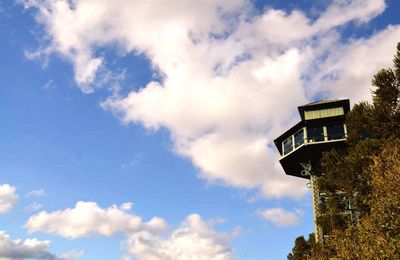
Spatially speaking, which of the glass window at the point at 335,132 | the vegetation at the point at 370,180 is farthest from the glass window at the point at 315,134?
the vegetation at the point at 370,180

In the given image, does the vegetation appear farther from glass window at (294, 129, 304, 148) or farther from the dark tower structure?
glass window at (294, 129, 304, 148)

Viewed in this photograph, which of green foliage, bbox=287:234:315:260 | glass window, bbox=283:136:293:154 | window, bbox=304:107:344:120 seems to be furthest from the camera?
green foliage, bbox=287:234:315:260

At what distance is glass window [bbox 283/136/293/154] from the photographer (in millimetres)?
57156

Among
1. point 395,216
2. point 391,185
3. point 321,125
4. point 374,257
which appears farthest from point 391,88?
point 321,125

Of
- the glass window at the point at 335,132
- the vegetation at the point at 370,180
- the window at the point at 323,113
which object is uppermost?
the window at the point at 323,113

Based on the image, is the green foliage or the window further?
the green foliage

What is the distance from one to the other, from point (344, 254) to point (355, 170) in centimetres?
937

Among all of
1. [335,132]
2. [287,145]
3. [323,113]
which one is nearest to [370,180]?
[335,132]

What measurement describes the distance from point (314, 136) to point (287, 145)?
16.6ft

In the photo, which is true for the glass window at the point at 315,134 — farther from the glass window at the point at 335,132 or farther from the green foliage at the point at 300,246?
the green foliage at the point at 300,246

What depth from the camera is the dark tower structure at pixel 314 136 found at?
52.9 metres

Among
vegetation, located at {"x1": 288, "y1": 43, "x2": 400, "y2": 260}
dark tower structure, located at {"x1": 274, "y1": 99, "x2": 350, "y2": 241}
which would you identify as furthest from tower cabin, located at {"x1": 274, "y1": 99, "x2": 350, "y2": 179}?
vegetation, located at {"x1": 288, "y1": 43, "x2": 400, "y2": 260}

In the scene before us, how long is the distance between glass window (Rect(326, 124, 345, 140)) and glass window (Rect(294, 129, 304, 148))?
141 inches

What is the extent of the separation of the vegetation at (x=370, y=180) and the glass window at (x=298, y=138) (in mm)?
12708
